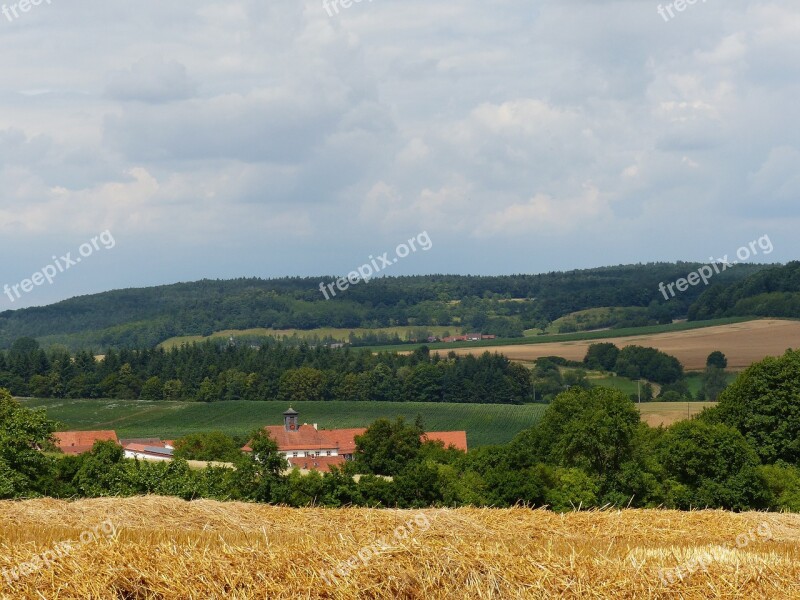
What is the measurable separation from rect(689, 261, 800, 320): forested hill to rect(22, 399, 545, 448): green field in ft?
147

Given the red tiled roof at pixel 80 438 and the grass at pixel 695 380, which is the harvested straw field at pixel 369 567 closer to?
the red tiled roof at pixel 80 438

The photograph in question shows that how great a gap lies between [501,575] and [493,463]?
38.6 m

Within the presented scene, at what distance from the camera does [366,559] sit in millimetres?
11758

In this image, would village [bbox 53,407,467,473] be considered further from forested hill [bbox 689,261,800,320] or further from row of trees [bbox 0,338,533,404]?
forested hill [bbox 689,261,800,320]

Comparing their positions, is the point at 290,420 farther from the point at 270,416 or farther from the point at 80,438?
the point at 80,438

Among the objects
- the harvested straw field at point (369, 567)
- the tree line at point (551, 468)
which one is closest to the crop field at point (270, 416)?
the tree line at point (551, 468)

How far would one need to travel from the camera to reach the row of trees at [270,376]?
137750mm

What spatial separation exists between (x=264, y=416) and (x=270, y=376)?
30773 millimetres

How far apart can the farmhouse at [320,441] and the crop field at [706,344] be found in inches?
1256

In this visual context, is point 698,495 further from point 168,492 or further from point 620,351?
point 620,351

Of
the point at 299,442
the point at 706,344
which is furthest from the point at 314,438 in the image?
the point at 706,344

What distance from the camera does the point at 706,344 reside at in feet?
424

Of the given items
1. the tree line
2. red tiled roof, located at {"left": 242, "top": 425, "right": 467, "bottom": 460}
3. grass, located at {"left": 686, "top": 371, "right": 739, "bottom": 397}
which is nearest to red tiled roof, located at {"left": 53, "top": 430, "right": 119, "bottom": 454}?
red tiled roof, located at {"left": 242, "top": 425, "right": 467, "bottom": 460}

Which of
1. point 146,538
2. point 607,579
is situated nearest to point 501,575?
point 607,579
